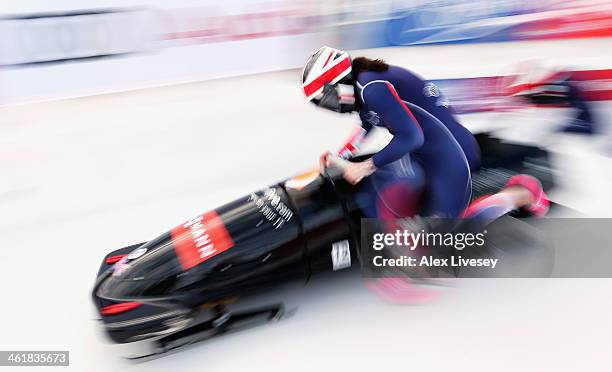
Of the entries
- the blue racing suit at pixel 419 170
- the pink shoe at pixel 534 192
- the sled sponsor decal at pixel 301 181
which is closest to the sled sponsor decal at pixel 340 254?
the blue racing suit at pixel 419 170

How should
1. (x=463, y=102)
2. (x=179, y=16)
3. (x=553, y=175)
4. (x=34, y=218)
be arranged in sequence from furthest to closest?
(x=463, y=102) → (x=179, y=16) → (x=34, y=218) → (x=553, y=175)

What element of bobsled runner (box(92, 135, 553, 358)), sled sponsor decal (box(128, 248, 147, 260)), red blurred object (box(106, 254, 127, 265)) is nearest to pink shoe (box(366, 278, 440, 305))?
bobsled runner (box(92, 135, 553, 358))

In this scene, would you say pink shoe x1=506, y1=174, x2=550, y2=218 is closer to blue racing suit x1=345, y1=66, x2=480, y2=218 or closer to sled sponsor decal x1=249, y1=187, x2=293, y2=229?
blue racing suit x1=345, y1=66, x2=480, y2=218

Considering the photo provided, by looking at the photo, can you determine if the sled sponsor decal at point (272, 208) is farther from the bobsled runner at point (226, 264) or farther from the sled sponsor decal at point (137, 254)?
the sled sponsor decal at point (137, 254)

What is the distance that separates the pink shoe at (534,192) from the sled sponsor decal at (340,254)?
82 cm

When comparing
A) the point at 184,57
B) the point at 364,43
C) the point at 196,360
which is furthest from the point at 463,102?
the point at 196,360

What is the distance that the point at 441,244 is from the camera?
2.06 metres

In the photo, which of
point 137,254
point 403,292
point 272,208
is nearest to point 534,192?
point 403,292

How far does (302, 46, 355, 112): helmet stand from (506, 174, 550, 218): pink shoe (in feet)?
2.69

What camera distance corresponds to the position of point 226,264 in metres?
1.88

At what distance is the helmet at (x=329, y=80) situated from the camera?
2.00 meters

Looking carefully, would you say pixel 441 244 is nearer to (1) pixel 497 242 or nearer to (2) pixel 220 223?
(1) pixel 497 242

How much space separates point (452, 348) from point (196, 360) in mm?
897

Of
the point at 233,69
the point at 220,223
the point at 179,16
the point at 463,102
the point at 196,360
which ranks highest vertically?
the point at 179,16
